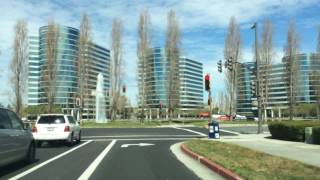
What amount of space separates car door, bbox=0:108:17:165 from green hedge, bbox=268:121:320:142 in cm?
1725

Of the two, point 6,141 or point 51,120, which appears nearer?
point 6,141

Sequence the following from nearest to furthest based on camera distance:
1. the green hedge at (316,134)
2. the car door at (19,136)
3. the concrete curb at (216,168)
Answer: the concrete curb at (216,168) < the car door at (19,136) < the green hedge at (316,134)

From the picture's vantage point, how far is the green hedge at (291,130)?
1122 inches

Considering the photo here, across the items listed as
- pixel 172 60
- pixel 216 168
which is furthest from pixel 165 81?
pixel 216 168

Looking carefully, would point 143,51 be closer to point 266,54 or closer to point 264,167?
point 266,54

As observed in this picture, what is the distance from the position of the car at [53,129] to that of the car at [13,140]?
8589mm

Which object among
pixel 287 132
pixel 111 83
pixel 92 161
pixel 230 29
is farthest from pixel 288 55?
pixel 92 161

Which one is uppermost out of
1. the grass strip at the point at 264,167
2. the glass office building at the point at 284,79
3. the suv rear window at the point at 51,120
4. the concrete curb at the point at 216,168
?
the glass office building at the point at 284,79

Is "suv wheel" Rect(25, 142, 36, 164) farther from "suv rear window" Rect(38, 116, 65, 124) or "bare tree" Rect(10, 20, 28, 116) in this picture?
Answer: "bare tree" Rect(10, 20, 28, 116)

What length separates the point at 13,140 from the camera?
15.3 meters

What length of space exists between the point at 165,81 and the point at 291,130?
165 feet

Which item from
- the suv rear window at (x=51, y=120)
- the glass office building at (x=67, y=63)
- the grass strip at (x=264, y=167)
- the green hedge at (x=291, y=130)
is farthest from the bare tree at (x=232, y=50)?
the grass strip at (x=264, y=167)

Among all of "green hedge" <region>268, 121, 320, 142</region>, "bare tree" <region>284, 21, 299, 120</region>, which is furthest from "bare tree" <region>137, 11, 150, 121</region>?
"green hedge" <region>268, 121, 320, 142</region>

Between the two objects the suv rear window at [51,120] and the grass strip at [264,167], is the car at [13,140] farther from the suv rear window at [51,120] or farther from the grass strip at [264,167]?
the suv rear window at [51,120]
